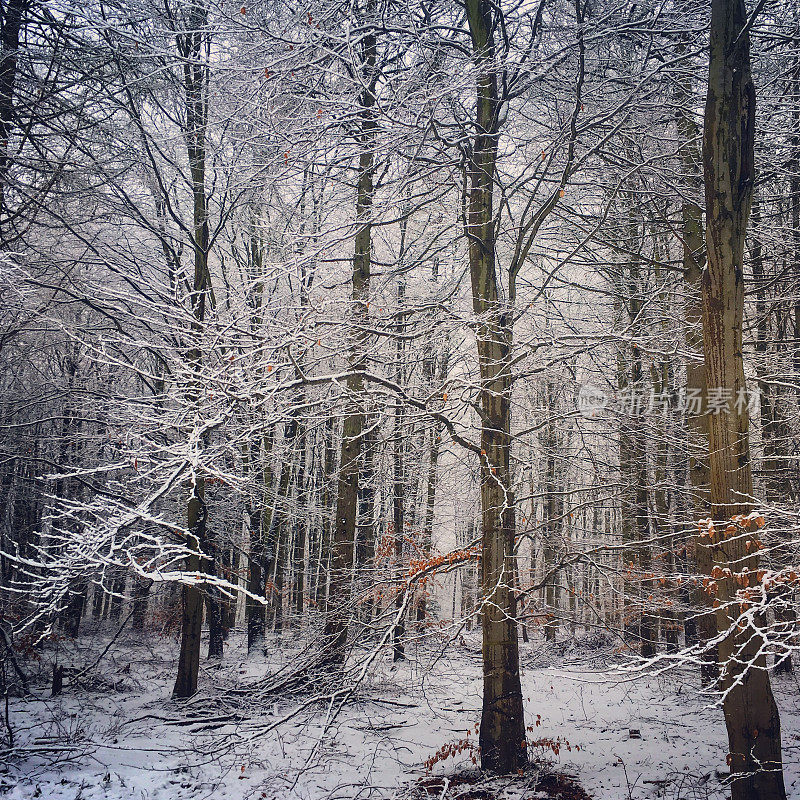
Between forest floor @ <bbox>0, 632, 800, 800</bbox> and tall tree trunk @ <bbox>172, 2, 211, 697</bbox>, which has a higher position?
tall tree trunk @ <bbox>172, 2, 211, 697</bbox>

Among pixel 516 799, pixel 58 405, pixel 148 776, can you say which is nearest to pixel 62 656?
pixel 58 405

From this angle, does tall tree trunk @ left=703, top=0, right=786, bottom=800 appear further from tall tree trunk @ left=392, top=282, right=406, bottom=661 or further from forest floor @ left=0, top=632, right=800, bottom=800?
tall tree trunk @ left=392, top=282, right=406, bottom=661

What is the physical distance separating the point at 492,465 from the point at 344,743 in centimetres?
456

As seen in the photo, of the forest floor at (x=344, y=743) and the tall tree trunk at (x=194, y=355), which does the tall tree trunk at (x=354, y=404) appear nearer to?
the forest floor at (x=344, y=743)

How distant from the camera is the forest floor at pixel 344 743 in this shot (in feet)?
20.3

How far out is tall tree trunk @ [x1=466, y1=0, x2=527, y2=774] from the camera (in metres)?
6.32

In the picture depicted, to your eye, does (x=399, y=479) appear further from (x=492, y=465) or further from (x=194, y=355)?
(x=492, y=465)

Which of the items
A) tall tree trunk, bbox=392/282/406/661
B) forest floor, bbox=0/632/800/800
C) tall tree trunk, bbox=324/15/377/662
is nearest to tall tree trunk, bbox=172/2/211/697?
forest floor, bbox=0/632/800/800

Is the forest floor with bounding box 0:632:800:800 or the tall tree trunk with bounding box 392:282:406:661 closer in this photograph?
A: the forest floor with bounding box 0:632:800:800

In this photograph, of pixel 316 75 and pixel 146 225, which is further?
pixel 146 225

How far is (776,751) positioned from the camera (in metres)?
4.39

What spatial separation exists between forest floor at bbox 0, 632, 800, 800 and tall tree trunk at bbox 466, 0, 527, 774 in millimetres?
528

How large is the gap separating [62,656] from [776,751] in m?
15.3

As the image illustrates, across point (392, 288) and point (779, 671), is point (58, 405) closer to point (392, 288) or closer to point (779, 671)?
point (392, 288)
